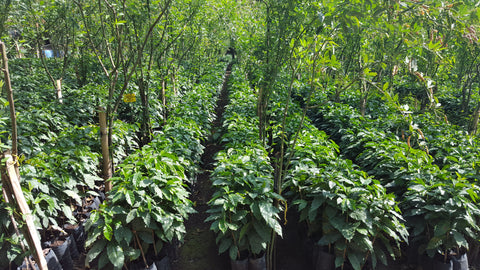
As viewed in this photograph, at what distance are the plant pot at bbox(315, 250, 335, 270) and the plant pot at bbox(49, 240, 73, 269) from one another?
97.3 inches

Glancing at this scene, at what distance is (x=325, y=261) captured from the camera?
2771 millimetres

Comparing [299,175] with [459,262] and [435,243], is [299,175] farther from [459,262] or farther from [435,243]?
[459,262]

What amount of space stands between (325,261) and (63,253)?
2.55m

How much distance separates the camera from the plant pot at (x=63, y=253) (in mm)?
2793

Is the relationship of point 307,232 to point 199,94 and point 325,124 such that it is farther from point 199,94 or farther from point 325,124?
point 199,94

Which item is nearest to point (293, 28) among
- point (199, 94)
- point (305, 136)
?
point (305, 136)

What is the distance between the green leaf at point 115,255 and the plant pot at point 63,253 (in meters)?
0.78

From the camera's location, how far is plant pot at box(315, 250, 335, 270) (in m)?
2.75

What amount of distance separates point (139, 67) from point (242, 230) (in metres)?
3.20

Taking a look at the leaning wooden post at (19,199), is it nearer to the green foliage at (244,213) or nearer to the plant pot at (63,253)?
the plant pot at (63,253)

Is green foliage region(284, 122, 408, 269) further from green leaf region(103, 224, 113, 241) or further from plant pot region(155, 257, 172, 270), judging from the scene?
green leaf region(103, 224, 113, 241)

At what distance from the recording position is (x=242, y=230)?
2625 millimetres

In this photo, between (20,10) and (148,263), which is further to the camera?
(20,10)

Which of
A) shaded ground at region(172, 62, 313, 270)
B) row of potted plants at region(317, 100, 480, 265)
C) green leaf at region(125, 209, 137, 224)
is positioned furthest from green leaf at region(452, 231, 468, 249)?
green leaf at region(125, 209, 137, 224)
